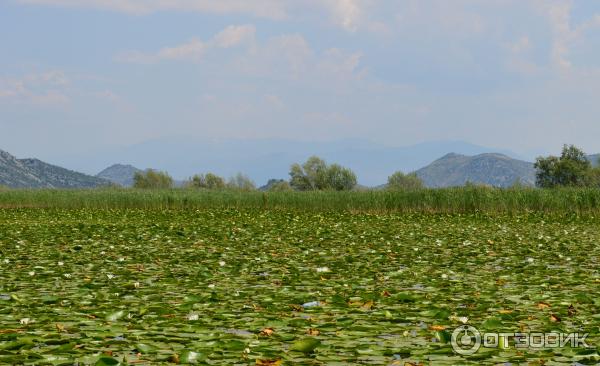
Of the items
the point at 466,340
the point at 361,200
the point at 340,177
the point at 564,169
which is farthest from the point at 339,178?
the point at 466,340

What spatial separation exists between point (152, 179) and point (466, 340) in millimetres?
124899

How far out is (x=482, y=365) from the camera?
6.00 m

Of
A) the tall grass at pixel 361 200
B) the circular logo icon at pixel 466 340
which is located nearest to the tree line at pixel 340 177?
the tall grass at pixel 361 200

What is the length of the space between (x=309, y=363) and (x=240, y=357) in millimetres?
645

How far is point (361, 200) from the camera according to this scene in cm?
3672

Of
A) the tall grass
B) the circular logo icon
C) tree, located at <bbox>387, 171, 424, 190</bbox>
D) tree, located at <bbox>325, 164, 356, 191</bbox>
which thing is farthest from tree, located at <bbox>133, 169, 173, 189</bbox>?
the circular logo icon

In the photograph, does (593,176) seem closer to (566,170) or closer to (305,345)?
(566,170)

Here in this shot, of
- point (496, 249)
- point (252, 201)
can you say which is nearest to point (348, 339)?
point (496, 249)

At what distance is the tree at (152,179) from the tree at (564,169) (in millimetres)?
64940

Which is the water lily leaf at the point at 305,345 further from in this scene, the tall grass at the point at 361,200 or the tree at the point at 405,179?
the tree at the point at 405,179

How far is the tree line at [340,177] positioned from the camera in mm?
97062

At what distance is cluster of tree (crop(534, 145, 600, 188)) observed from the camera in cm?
9550

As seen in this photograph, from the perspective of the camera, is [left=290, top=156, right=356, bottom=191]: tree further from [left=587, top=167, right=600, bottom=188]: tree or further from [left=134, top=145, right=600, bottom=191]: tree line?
[left=587, top=167, right=600, bottom=188]: tree

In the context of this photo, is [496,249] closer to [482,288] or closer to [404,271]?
[404,271]
